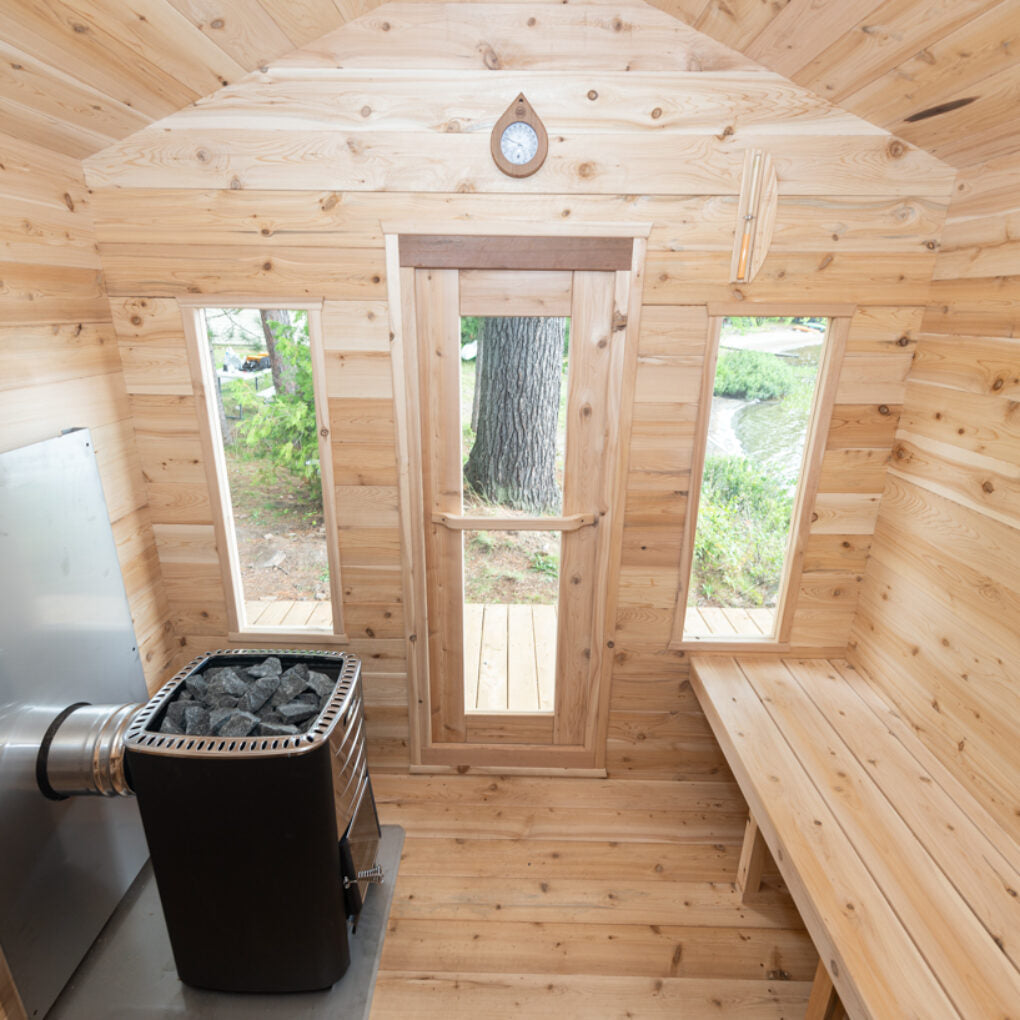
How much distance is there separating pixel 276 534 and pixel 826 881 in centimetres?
201

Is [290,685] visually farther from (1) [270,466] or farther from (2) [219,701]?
(1) [270,466]

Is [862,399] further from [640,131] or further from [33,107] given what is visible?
[33,107]

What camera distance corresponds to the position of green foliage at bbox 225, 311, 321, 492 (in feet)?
6.72

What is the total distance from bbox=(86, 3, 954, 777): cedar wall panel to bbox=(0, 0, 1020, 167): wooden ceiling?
0.07 meters

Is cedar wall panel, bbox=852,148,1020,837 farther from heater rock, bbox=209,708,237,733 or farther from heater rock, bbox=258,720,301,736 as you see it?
heater rock, bbox=209,708,237,733

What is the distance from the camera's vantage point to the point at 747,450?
2162mm

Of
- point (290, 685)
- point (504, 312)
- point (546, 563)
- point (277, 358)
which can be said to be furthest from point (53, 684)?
point (504, 312)

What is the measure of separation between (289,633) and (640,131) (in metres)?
2.09

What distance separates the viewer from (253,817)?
1.53m

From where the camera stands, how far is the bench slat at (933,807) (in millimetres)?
1384

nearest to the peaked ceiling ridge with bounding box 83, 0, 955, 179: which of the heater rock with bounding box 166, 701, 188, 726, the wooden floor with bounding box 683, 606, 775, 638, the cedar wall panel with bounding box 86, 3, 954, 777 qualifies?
the cedar wall panel with bounding box 86, 3, 954, 777

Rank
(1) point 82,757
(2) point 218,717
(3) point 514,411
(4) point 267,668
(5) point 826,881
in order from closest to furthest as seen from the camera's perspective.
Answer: (5) point 826,881 → (1) point 82,757 → (2) point 218,717 → (4) point 267,668 → (3) point 514,411

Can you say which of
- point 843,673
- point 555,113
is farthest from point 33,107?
point 843,673

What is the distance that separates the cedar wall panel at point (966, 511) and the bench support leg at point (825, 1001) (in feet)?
2.04
